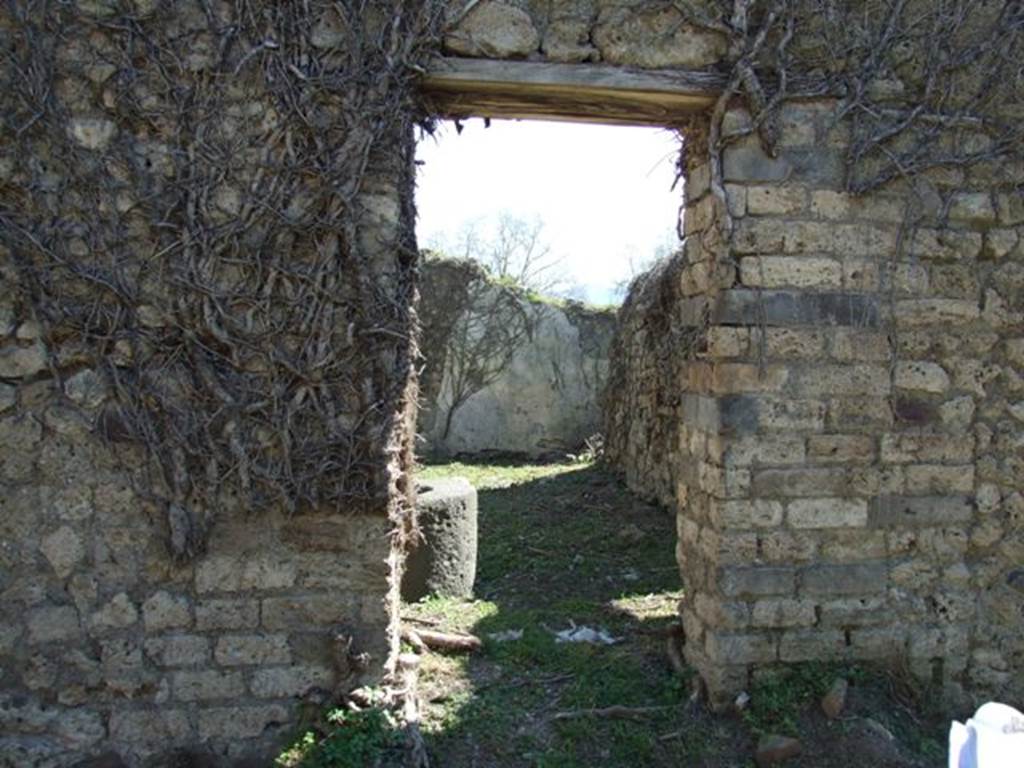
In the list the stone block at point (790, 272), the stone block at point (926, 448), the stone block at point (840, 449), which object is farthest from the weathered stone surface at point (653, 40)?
the stone block at point (926, 448)

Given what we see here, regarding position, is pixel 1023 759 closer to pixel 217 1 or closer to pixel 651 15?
pixel 651 15

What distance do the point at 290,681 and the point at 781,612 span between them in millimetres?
2199

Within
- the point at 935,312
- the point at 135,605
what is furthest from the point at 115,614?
the point at 935,312

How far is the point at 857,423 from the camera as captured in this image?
3.79m

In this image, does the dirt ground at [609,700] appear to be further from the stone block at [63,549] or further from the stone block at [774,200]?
the stone block at [774,200]

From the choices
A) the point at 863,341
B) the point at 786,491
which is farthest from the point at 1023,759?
the point at 863,341

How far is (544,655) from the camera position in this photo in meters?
4.45

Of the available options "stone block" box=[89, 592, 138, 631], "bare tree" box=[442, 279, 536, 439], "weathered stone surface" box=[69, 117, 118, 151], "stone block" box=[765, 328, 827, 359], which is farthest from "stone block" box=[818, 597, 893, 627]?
"bare tree" box=[442, 279, 536, 439]

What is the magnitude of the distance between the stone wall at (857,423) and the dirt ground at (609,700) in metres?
0.18

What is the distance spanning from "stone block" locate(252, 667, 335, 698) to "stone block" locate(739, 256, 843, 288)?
2.54 m

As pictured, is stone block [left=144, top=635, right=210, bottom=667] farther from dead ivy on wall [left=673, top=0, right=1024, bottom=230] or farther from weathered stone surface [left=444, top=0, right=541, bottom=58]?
dead ivy on wall [left=673, top=0, right=1024, bottom=230]

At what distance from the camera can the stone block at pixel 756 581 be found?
3718mm

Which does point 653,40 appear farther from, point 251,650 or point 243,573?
point 251,650

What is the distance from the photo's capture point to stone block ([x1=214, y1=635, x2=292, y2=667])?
138 inches
